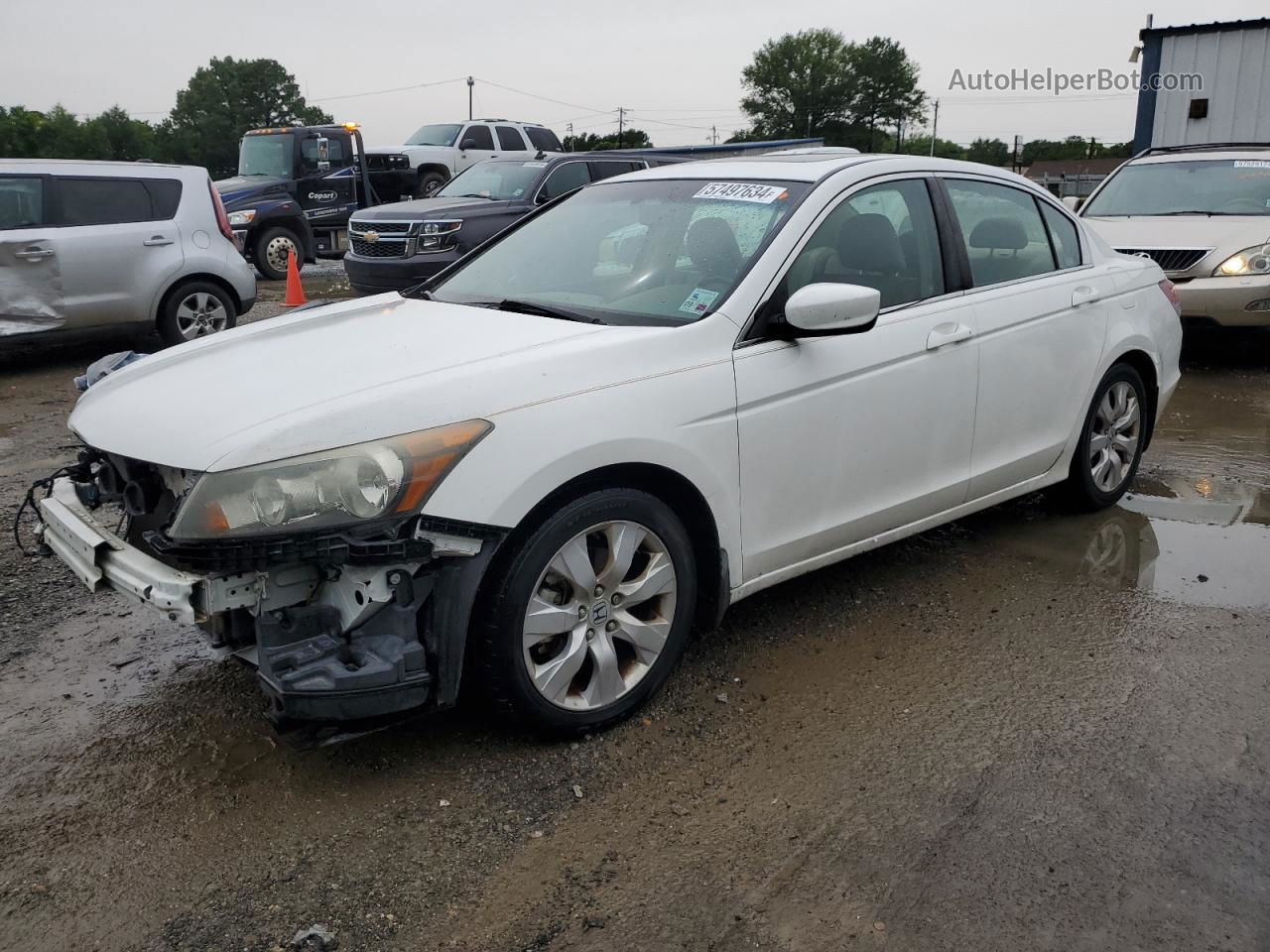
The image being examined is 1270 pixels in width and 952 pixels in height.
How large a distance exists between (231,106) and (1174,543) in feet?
341

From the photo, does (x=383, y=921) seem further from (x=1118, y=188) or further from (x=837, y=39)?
(x=837, y=39)

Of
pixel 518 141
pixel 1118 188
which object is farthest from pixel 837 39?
pixel 1118 188

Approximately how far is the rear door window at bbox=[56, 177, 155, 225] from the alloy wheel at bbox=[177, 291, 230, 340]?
0.76m

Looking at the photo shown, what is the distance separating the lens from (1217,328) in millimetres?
8797

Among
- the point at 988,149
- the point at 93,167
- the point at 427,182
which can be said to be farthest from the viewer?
the point at 988,149

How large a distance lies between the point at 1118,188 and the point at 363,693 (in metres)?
9.68

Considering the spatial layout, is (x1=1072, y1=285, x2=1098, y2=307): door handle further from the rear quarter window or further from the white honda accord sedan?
the rear quarter window

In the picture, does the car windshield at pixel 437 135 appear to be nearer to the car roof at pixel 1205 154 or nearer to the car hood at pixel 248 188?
the car hood at pixel 248 188

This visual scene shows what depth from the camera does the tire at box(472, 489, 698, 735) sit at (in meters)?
2.95

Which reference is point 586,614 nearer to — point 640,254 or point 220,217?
point 640,254

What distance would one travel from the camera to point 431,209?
12102 millimetres

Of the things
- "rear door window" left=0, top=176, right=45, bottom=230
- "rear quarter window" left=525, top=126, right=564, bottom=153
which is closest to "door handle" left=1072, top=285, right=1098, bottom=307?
"rear door window" left=0, top=176, right=45, bottom=230

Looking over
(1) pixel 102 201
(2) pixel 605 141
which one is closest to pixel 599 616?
(1) pixel 102 201

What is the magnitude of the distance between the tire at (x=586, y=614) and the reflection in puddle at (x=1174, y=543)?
220 centimetres
